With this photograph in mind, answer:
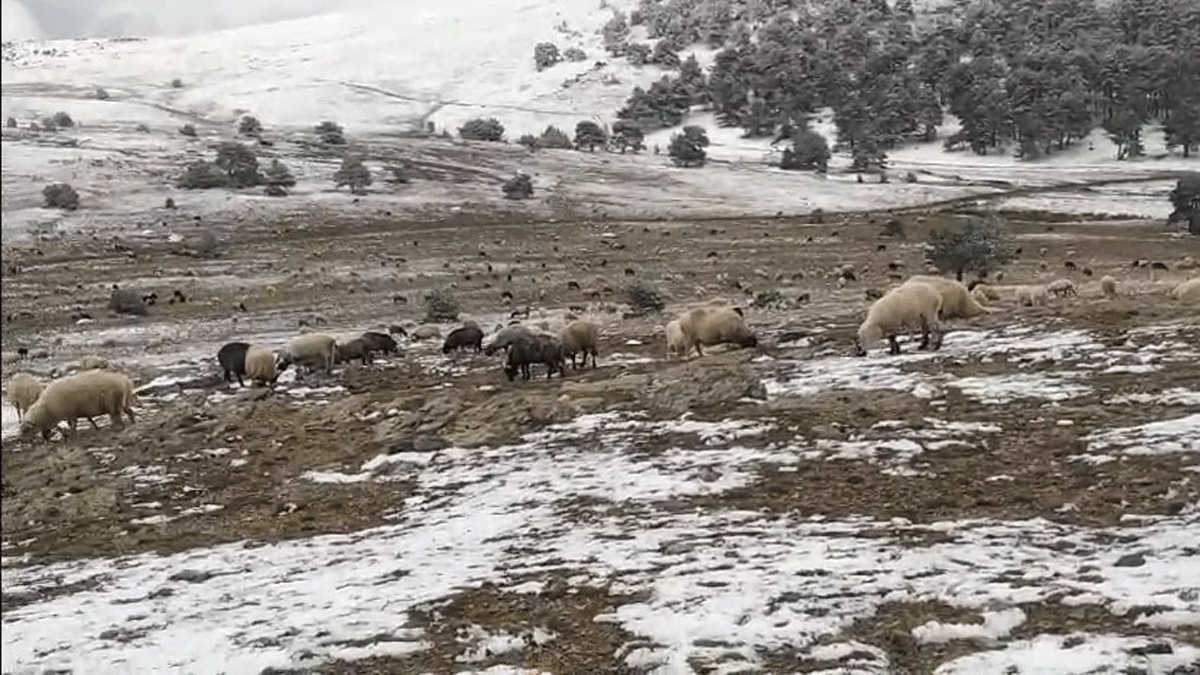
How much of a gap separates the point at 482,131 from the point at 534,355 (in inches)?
4060

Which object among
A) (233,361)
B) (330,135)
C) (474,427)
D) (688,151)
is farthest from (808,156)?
(474,427)

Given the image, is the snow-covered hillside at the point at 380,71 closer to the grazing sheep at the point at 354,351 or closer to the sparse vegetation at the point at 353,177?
the sparse vegetation at the point at 353,177

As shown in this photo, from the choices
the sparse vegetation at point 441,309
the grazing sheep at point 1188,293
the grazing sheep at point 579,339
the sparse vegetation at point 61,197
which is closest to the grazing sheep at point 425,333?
the sparse vegetation at point 441,309

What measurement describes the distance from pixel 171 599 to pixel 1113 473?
863 cm

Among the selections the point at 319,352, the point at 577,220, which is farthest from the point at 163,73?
the point at 319,352

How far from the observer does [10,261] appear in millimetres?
49469

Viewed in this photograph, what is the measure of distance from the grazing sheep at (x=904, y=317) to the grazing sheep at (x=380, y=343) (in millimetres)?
11484

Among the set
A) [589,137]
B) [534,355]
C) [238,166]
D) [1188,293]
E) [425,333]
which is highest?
[589,137]

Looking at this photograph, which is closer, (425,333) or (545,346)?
(545,346)

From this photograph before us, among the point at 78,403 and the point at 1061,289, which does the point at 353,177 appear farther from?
the point at 78,403

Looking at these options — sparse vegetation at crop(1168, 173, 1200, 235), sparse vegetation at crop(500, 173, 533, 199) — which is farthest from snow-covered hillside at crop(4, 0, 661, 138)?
sparse vegetation at crop(1168, 173, 1200, 235)

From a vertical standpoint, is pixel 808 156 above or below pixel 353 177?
above

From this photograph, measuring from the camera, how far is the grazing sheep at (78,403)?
723 inches

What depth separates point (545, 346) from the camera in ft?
64.1
